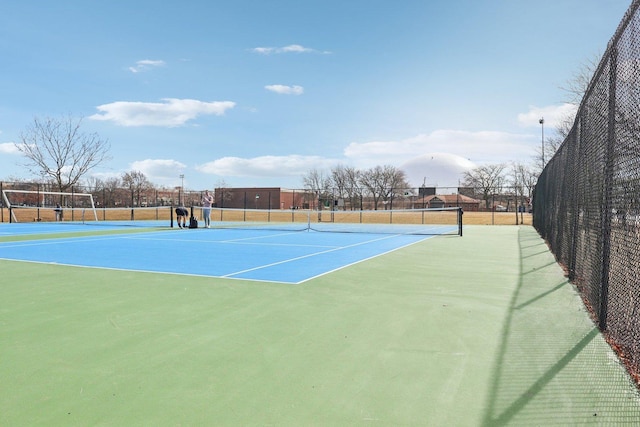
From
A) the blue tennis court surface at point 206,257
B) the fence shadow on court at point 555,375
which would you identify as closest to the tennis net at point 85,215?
the blue tennis court surface at point 206,257

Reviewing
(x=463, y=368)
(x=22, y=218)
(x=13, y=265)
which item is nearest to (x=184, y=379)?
(x=463, y=368)

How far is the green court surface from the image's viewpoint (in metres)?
2.66

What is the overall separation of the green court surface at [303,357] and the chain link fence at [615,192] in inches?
10.8

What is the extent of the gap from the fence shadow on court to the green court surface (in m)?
0.01

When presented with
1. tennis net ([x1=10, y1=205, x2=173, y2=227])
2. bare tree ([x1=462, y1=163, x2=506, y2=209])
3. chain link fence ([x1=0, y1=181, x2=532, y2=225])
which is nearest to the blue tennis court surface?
tennis net ([x1=10, y1=205, x2=173, y2=227])

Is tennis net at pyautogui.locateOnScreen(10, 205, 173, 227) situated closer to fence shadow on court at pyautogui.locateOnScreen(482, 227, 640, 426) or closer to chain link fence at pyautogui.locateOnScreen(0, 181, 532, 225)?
chain link fence at pyautogui.locateOnScreen(0, 181, 532, 225)

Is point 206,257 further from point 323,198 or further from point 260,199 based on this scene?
point 260,199

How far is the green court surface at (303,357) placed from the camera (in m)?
2.66

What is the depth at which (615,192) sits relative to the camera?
13.5ft

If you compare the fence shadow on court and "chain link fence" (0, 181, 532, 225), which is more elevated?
"chain link fence" (0, 181, 532, 225)

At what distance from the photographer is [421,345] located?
3873mm

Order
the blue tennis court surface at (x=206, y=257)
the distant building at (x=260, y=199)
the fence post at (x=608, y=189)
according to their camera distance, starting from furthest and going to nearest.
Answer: the distant building at (x=260, y=199) < the blue tennis court surface at (x=206, y=257) < the fence post at (x=608, y=189)

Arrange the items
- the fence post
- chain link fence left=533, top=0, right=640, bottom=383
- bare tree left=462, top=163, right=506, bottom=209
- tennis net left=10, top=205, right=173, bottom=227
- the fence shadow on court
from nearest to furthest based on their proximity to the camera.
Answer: the fence shadow on court
chain link fence left=533, top=0, right=640, bottom=383
the fence post
tennis net left=10, top=205, right=173, bottom=227
bare tree left=462, top=163, right=506, bottom=209

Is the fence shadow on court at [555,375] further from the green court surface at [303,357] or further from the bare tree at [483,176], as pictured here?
the bare tree at [483,176]
